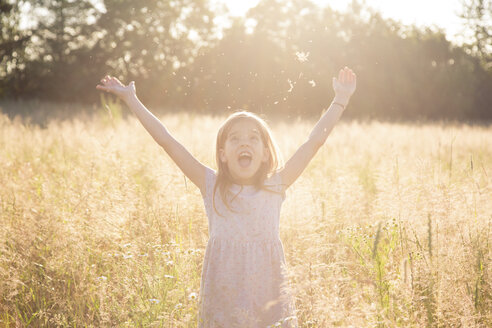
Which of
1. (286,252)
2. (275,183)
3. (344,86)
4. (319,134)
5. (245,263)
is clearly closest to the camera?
(245,263)

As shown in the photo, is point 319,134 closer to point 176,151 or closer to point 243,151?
point 243,151

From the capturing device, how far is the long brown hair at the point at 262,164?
2.01 meters

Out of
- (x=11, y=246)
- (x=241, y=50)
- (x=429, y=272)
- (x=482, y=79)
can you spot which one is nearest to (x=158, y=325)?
(x=429, y=272)

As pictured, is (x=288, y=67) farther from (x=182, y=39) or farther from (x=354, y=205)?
(x=182, y=39)

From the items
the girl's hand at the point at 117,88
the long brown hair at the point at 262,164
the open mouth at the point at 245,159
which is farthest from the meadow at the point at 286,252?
the girl's hand at the point at 117,88

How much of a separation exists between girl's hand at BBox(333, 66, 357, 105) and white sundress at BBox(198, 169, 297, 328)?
2.34 ft

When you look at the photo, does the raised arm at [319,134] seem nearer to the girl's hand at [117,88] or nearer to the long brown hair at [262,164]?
the long brown hair at [262,164]

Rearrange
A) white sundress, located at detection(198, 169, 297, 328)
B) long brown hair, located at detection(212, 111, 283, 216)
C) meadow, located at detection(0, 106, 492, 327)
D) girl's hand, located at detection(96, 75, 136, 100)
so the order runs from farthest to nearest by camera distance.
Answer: girl's hand, located at detection(96, 75, 136, 100) < long brown hair, located at detection(212, 111, 283, 216) < white sundress, located at detection(198, 169, 297, 328) < meadow, located at detection(0, 106, 492, 327)

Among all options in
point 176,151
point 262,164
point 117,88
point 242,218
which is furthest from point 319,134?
point 117,88

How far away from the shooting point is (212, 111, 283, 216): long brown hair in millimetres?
2006

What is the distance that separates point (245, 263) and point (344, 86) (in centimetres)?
116

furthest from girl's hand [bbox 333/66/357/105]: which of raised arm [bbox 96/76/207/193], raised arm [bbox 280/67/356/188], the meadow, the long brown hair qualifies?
raised arm [bbox 96/76/207/193]

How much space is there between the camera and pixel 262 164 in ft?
6.95

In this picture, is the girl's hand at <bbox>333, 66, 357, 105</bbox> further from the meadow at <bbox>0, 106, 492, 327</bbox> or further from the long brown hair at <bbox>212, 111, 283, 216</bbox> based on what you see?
the meadow at <bbox>0, 106, 492, 327</bbox>
